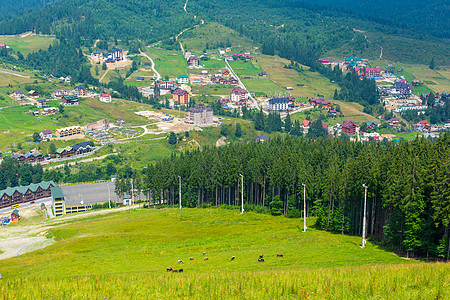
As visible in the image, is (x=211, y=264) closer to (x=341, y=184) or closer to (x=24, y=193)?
(x=341, y=184)

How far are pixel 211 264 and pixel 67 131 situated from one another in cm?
14775

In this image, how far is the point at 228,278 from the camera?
2662cm

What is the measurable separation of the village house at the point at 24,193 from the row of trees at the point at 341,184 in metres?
44.2

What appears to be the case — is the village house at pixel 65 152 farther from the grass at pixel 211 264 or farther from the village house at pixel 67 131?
the grass at pixel 211 264

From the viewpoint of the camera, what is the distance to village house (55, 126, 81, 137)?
177 metres

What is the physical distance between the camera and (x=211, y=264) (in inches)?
1855

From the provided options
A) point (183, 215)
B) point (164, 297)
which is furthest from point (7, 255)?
point (164, 297)

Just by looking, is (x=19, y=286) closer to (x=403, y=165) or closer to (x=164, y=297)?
(x=164, y=297)

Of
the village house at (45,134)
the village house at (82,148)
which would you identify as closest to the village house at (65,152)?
the village house at (82,148)

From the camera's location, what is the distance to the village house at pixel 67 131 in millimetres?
177375

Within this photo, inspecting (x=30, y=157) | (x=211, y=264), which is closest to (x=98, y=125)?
(x=30, y=157)

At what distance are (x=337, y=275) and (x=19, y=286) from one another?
729 inches

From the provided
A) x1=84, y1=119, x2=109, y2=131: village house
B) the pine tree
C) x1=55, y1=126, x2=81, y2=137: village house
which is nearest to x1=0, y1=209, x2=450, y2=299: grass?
the pine tree

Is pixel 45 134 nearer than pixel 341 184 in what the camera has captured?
No
